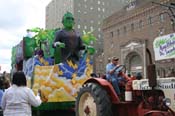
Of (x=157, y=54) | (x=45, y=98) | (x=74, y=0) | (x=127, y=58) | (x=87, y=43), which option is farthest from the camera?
(x=74, y=0)

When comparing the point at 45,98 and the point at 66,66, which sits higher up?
the point at 66,66

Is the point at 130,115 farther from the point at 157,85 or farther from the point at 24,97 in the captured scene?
the point at 24,97

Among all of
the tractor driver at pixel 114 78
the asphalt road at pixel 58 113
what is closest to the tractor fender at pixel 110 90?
the tractor driver at pixel 114 78

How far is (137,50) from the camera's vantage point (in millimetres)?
60938

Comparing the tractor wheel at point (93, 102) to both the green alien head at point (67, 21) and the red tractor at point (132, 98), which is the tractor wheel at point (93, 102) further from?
the green alien head at point (67, 21)

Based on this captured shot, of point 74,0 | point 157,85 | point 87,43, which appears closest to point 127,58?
point 74,0

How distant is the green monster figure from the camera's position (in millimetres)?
10195

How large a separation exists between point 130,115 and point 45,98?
2.50 meters

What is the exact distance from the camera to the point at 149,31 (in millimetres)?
59375

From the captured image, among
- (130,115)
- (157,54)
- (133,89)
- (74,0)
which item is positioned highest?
(74,0)

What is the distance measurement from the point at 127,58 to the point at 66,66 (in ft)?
177

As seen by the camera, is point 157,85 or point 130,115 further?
point 130,115

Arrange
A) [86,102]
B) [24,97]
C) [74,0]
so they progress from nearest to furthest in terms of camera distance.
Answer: [24,97] < [86,102] < [74,0]

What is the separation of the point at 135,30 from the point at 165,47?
58482 mm
